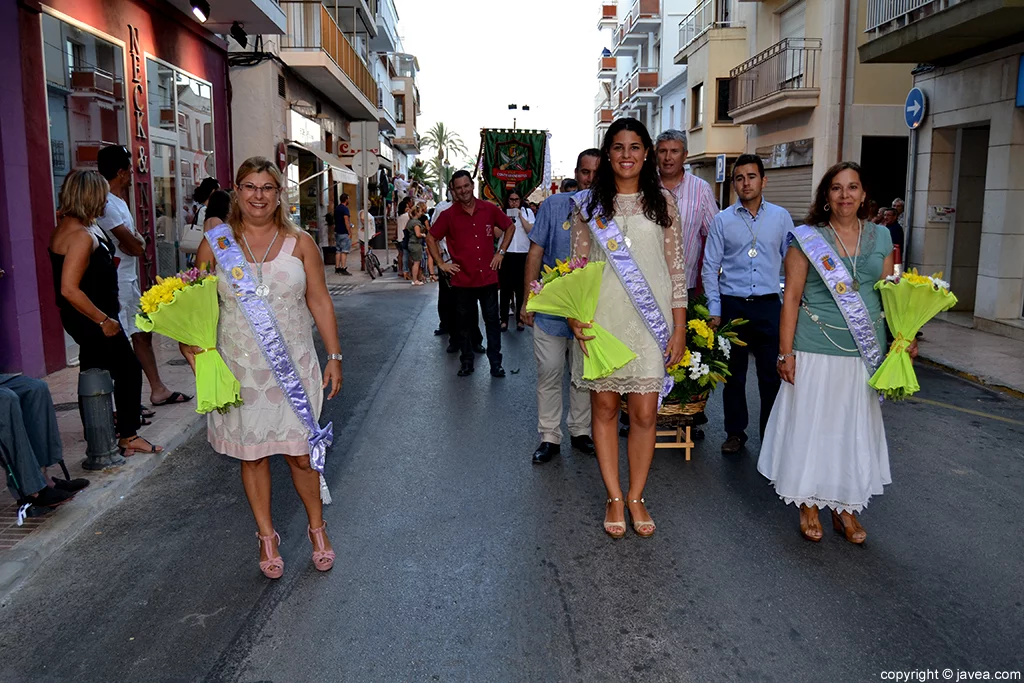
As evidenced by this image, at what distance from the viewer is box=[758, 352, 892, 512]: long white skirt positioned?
14.2 ft

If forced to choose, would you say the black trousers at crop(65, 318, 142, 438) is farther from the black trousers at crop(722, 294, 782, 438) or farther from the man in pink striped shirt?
the black trousers at crop(722, 294, 782, 438)

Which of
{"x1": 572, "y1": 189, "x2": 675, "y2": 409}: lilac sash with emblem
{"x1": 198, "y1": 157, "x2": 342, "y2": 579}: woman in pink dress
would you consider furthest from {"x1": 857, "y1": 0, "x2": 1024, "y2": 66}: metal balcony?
{"x1": 198, "y1": 157, "x2": 342, "y2": 579}: woman in pink dress

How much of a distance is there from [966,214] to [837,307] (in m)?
12.1

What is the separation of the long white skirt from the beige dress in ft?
7.74

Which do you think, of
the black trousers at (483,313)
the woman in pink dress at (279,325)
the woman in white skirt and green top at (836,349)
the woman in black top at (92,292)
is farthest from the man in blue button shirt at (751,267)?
the woman in black top at (92,292)

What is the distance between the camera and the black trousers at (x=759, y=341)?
19.2ft

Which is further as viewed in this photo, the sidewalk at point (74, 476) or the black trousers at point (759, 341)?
the black trousers at point (759, 341)

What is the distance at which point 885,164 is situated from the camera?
21.8 metres

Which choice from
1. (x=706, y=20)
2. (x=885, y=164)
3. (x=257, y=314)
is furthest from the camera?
(x=706, y=20)

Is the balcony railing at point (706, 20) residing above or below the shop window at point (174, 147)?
above

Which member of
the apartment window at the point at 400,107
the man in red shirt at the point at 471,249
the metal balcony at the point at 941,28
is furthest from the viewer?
the apartment window at the point at 400,107

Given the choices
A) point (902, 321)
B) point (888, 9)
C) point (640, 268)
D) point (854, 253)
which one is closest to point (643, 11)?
point (888, 9)

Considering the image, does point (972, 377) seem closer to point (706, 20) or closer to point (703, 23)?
point (706, 20)

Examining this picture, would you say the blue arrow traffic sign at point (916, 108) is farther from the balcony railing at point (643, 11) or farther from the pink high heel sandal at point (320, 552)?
the balcony railing at point (643, 11)
